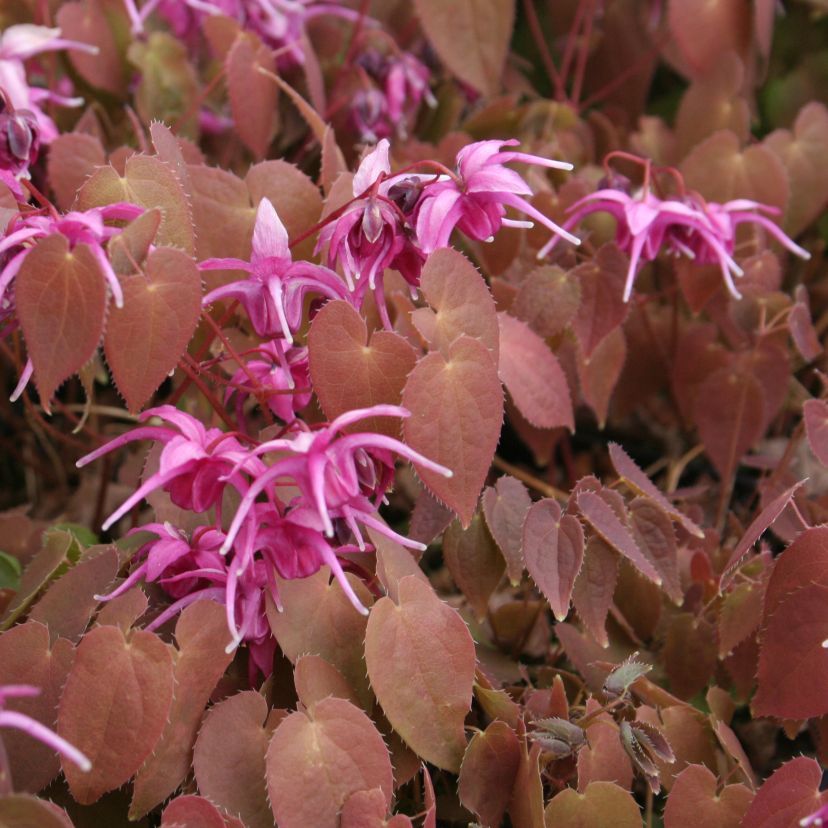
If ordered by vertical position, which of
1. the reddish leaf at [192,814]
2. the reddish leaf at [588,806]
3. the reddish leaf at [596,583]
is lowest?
the reddish leaf at [588,806]

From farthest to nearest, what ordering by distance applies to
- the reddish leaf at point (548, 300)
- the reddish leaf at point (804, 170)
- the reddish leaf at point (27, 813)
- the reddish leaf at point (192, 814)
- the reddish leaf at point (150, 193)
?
the reddish leaf at point (804, 170) < the reddish leaf at point (548, 300) < the reddish leaf at point (150, 193) < the reddish leaf at point (192, 814) < the reddish leaf at point (27, 813)

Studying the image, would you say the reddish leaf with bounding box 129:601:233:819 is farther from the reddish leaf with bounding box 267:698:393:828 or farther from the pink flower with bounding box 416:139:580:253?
the pink flower with bounding box 416:139:580:253

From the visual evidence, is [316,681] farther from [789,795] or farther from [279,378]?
[789,795]

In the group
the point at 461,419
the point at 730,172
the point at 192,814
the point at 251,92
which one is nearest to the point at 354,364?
the point at 461,419

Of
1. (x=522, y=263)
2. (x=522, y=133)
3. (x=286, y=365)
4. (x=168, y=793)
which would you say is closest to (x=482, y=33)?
(x=522, y=133)

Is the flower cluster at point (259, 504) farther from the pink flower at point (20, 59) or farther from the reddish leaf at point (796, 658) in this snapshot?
the pink flower at point (20, 59)

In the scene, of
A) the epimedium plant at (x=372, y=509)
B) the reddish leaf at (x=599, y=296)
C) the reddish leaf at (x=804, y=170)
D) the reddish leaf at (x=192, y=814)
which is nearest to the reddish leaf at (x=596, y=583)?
the epimedium plant at (x=372, y=509)

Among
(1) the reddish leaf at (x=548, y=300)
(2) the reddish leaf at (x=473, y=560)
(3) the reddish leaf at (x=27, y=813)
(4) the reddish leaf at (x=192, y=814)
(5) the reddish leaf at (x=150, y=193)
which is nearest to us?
(3) the reddish leaf at (x=27, y=813)

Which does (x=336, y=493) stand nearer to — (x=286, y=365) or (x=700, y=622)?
(x=286, y=365)
